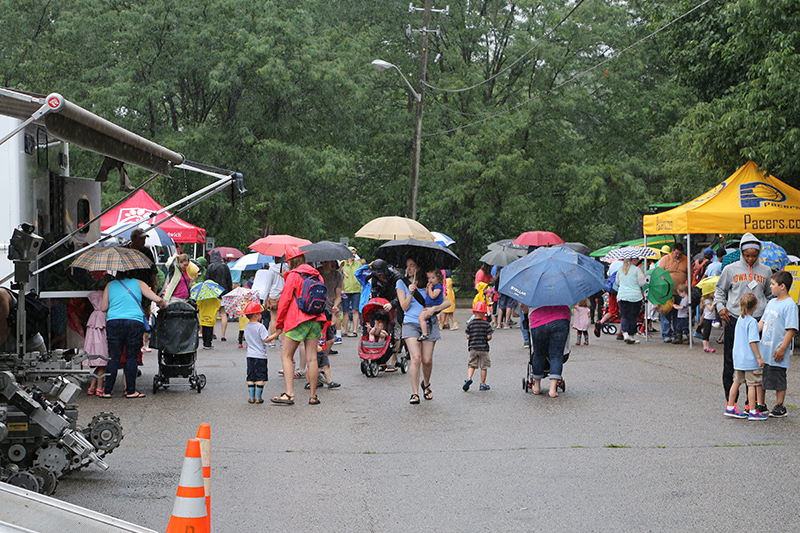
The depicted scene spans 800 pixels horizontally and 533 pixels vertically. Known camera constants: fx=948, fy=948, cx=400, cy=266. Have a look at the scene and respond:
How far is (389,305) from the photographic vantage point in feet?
44.8

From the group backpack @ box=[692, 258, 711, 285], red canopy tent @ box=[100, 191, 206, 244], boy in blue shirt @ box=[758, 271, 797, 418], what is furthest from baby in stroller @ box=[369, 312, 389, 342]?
backpack @ box=[692, 258, 711, 285]

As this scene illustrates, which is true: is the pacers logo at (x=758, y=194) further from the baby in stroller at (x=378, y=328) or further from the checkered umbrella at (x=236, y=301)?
the checkered umbrella at (x=236, y=301)

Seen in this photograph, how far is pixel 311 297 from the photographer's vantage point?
11023mm

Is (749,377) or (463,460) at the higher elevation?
(749,377)

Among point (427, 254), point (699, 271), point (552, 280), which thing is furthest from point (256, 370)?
point (699, 271)

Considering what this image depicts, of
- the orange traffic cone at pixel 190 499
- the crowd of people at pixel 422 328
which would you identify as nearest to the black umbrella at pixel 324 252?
the crowd of people at pixel 422 328

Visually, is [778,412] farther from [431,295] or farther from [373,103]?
[373,103]

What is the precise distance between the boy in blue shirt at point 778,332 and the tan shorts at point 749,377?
6 cm

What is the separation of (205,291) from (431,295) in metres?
7.58

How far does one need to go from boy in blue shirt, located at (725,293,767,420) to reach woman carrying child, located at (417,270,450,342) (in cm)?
324

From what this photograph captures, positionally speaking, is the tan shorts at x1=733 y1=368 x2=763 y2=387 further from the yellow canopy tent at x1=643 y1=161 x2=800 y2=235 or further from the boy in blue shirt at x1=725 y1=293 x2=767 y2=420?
the yellow canopy tent at x1=643 y1=161 x2=800 y2=235

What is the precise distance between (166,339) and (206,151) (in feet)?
69.1

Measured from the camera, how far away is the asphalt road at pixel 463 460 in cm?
629

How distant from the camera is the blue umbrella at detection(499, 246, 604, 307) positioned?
11.5m
